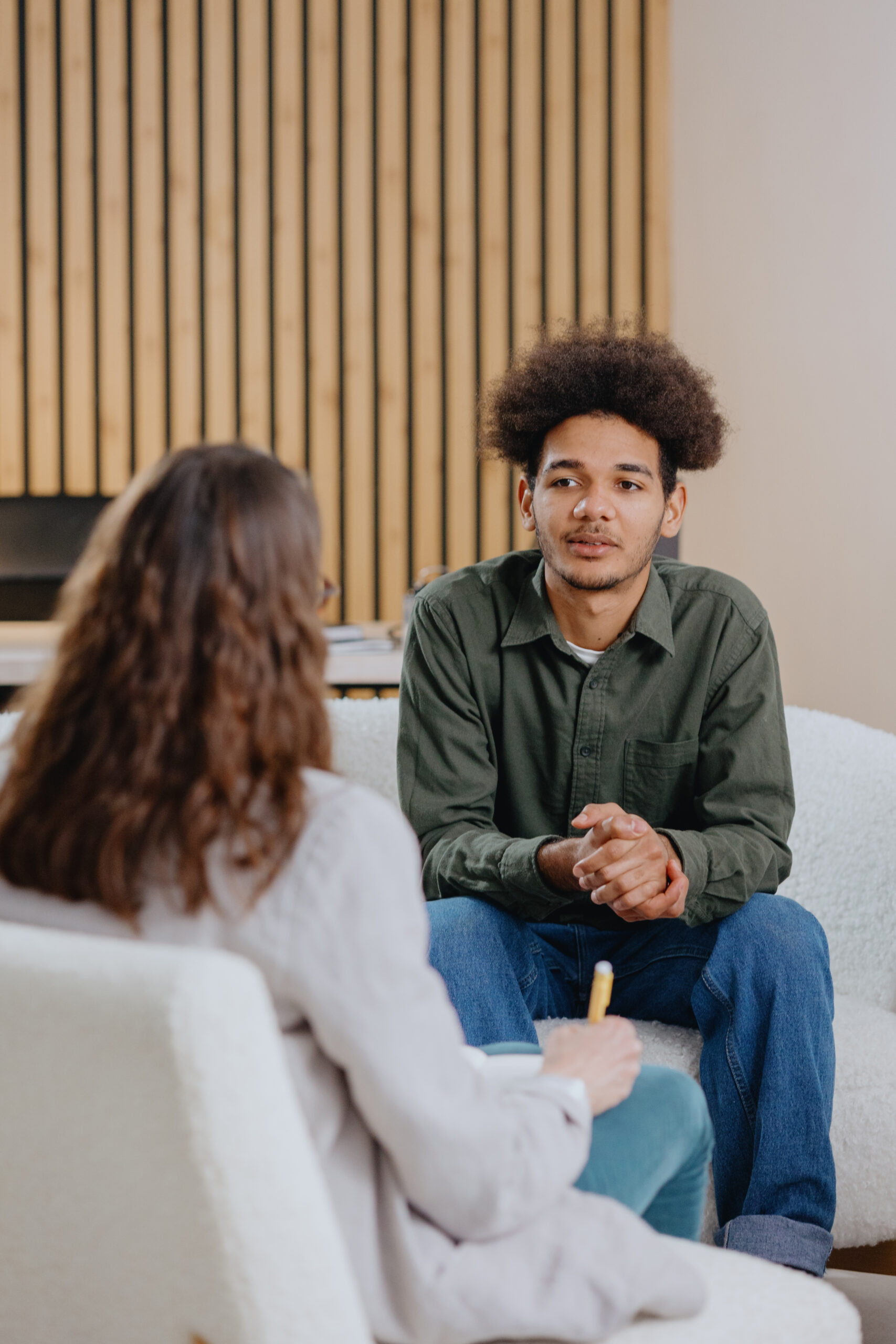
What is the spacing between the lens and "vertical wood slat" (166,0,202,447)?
4.54m

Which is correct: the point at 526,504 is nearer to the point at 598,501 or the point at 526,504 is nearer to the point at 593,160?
the point at 598,501

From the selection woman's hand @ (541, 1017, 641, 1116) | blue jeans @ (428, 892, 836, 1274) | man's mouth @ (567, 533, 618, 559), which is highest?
man's mouth @ (567, 533, 618, 559)

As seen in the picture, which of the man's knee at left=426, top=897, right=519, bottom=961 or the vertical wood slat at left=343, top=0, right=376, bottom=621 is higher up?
the vertical wood slat at left=343, top=0, right=376, bottom=621

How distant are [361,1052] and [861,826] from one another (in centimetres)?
140

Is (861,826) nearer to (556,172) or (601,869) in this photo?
(601,869)

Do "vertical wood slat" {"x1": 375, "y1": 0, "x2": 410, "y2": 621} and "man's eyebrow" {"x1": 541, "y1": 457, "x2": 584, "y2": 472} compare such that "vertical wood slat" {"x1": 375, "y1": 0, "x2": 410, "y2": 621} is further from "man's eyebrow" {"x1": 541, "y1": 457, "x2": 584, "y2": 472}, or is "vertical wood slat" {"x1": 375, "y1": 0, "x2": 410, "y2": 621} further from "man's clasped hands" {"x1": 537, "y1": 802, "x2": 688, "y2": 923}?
"man's clasped hands" {"x1": 537, "y1": 802, "x2": 688, "y2": 923}

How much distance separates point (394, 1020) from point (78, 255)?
449 centimetres

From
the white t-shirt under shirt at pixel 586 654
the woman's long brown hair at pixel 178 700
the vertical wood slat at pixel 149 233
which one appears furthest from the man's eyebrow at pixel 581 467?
the vertical wood slat at pixel 149 233

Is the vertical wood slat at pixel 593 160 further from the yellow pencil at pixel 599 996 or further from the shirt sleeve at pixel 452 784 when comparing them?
the yellow pencil at pixel 599 996

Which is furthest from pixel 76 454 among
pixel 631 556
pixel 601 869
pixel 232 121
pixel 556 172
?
pixel 601 869

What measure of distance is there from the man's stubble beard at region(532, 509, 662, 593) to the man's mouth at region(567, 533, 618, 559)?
0.03 meters

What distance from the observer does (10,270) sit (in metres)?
4.61

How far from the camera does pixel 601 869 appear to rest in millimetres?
1431

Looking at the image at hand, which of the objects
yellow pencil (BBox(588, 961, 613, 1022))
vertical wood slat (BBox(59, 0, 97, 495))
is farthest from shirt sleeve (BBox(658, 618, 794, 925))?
vertical wood slat (BBox(59, 0, 97, 495))
